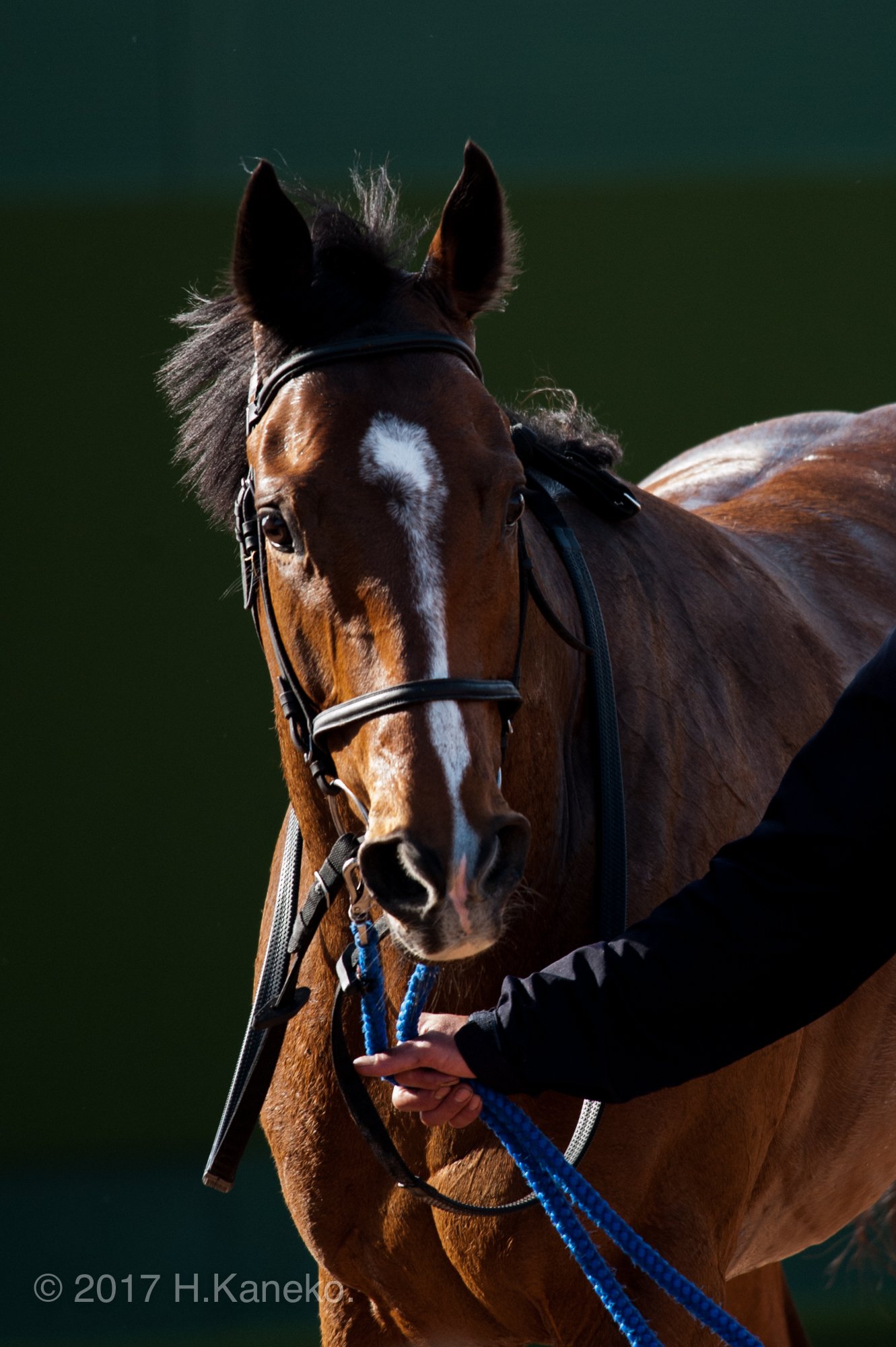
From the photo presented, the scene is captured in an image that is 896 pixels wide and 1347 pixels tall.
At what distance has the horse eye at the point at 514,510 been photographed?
1656 millimetres

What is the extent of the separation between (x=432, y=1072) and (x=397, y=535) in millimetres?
585

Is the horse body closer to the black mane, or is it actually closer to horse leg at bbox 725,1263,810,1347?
the black mane

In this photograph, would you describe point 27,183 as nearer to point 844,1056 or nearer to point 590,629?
point 590,629

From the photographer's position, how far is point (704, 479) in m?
3.35

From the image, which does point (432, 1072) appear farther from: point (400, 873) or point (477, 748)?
point (477, 748)

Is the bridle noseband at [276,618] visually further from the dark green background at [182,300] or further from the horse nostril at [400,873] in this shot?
the dark green background at [182,300]

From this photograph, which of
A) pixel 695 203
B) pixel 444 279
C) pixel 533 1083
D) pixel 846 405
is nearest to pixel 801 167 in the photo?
pixel 695 203

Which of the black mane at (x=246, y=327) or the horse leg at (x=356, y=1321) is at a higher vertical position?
the black mane at (x=246, y=327)

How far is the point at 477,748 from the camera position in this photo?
4.86 feet

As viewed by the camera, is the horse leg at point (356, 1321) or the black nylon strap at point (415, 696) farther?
the horse leg at point (356, 1321)

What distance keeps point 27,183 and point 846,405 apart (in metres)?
2.74

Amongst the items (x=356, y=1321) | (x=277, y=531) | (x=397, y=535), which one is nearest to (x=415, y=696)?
(x=397, y=535)

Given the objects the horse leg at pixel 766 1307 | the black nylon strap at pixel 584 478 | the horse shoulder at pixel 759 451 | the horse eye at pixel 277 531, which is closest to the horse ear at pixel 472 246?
the black nylon strap at pixel 584 478

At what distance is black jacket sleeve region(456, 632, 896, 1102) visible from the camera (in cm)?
137
